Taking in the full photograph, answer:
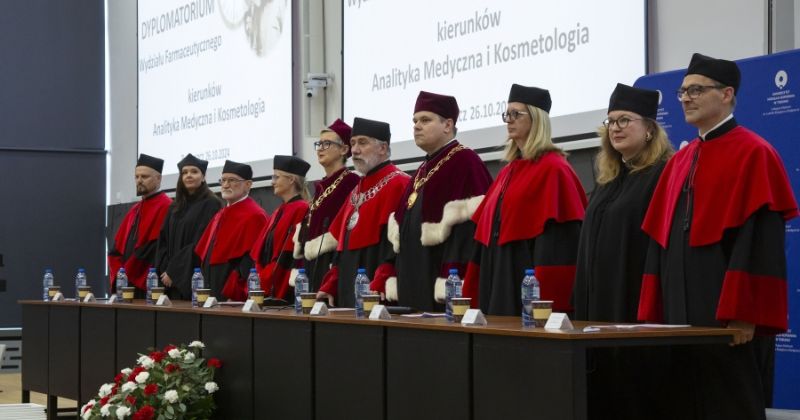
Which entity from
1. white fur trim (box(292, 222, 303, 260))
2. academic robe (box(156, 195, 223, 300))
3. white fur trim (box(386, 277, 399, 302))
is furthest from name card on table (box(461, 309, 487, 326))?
academic robe (box(156, 195, 223, 300))

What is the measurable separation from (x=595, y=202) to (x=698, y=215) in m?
0.59

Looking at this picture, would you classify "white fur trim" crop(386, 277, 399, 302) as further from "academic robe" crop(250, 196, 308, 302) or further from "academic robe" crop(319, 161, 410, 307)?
"academic robe" crop(250, 196, 308, 302)

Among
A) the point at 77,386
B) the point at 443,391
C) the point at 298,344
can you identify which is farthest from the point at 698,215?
the point at 77,386

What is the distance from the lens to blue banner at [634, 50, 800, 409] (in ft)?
14.4

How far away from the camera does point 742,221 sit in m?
3.50

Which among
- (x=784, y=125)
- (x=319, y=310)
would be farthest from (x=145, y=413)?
(x=784, y=125)

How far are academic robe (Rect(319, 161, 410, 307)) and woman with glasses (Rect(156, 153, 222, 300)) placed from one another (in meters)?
2.11

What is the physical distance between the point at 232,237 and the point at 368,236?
1.93 meters

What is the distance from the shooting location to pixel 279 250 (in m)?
6.89

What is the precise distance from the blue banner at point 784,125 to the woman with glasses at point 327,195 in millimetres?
2228

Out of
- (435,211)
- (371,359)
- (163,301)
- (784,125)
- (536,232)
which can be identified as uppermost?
(784,125)

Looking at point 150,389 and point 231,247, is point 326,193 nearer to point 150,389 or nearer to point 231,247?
point 231,247

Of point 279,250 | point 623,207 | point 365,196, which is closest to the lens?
point 623,207

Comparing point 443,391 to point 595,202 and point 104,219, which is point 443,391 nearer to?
point 595,202
